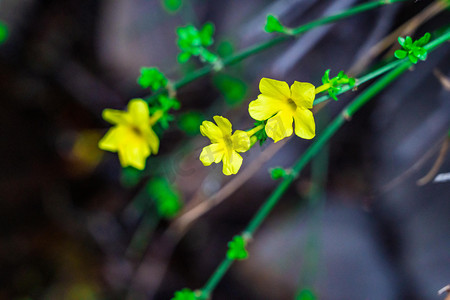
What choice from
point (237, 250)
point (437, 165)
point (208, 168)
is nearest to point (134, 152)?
point (237, 250)

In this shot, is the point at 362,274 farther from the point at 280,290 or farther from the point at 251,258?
the point at 251,258

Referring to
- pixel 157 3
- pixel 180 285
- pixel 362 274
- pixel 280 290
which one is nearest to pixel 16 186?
pixel 180 285

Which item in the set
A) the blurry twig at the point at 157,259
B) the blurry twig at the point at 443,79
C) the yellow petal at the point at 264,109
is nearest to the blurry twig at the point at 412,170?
the blurry twig at the point at 443,79

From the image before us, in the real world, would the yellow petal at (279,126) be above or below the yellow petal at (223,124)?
below

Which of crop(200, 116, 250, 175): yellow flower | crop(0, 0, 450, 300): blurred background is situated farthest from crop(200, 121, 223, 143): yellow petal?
crop(0, 0, 450, 300): blurred background

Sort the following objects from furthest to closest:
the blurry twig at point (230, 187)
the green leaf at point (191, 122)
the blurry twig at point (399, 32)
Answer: the green leaf at point (191, 122) → the blurry twig at point (230, 187) → the blurry twig at point (399, 32)

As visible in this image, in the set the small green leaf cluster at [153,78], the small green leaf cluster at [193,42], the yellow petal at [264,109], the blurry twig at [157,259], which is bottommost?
the yellow petal at [264,109]

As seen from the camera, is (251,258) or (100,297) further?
(100,297)

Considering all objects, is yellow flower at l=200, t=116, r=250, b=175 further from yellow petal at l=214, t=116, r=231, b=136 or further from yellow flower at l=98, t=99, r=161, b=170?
yellow flower at l=98, t=99, r=161, b=170

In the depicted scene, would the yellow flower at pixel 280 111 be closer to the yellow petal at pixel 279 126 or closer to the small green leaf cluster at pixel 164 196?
the yellow petal at pixel 279 126
